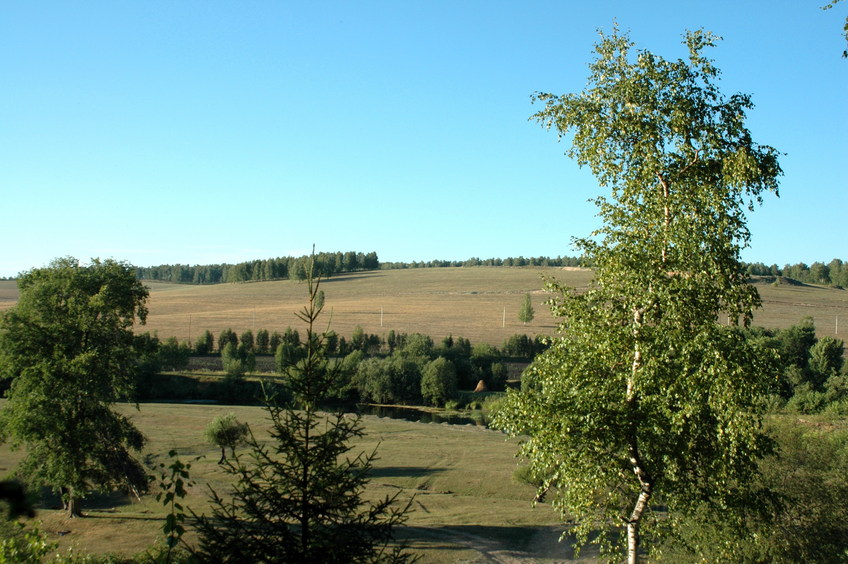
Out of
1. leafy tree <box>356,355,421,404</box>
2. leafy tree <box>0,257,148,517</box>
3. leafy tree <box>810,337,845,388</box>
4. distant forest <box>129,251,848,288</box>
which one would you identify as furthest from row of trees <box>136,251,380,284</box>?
leafy tree <box>0,257,148,517</box>

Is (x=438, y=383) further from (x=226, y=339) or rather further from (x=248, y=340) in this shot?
(x=226, y=339)

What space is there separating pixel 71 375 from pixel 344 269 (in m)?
140

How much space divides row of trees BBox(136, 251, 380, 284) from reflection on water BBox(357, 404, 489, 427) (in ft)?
201

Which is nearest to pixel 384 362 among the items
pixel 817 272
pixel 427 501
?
pixel 427 501

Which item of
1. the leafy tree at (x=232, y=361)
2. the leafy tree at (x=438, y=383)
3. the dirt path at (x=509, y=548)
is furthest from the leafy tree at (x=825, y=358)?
the leafy tree at (x=232, y=361)

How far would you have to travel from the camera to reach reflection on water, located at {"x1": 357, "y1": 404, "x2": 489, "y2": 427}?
191ft

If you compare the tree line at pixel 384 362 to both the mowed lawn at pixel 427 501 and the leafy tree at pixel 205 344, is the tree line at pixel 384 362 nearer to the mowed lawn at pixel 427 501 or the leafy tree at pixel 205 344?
the leafy tree at pixel 205 344

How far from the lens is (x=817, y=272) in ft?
445

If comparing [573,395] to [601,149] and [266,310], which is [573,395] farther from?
[266,310]

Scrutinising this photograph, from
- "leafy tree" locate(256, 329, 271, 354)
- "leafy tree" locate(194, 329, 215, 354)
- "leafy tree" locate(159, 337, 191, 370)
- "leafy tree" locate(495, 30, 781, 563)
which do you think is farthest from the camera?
"leafy tree" locate(256, 329, 271, 354)

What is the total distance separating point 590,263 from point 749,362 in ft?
8.97

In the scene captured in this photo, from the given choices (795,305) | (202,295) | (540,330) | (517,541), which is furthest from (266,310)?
(517,541)

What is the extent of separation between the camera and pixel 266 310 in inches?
4257

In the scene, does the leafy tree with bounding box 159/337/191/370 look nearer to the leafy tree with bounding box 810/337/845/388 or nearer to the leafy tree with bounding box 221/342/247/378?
the leafy tree with bounding box 221/342/247/378
